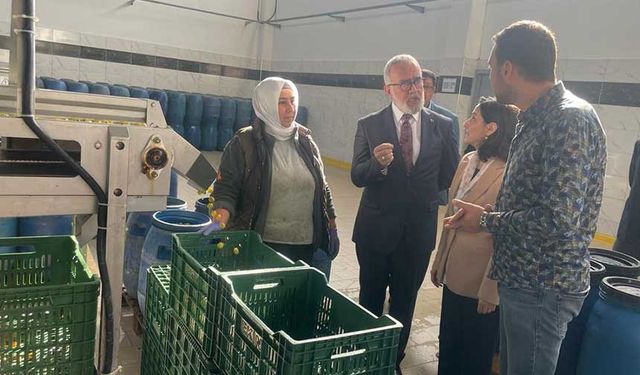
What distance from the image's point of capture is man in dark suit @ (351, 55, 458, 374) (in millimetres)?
2393

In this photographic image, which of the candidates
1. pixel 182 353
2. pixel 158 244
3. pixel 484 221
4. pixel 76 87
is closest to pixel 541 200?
pixel 484 221

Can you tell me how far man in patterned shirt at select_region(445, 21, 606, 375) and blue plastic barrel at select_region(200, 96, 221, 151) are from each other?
7.68 metres

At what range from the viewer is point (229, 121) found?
911 centimetres

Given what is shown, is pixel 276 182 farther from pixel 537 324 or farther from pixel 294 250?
pixel 537 324

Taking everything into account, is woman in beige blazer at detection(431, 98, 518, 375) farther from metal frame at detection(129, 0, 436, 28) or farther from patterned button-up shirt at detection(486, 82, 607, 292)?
metal frame at detection(129, 0, 436, 28)

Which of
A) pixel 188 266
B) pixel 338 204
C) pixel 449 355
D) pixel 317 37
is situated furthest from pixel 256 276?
pixel 317 37

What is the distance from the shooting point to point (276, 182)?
2.17 metres

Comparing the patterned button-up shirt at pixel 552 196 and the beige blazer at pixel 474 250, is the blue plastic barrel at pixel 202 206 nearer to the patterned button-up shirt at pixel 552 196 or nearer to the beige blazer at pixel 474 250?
the beige blazer at pixel 474 250

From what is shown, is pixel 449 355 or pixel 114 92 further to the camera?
pixel 114 92

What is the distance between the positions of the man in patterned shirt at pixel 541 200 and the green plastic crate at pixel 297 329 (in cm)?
59

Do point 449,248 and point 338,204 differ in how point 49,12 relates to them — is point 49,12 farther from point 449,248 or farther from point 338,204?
point 449,248

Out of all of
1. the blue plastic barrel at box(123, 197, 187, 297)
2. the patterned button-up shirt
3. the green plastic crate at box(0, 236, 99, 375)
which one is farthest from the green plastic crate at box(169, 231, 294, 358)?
the blue plastic barrel at box(123, 197, 187, 297)

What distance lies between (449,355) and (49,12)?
348 inches

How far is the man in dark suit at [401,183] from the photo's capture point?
239cm
